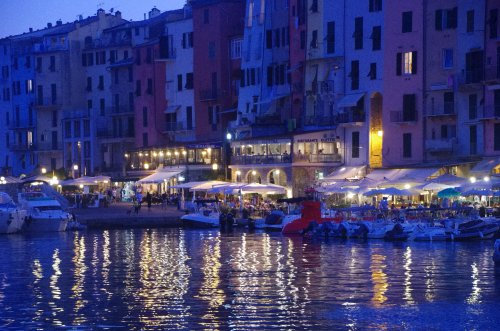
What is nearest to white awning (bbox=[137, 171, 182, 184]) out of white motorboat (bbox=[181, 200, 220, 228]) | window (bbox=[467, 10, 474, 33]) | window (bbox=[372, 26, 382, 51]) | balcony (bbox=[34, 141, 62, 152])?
white motorboat (bbox=[181, 200, 220, 228])

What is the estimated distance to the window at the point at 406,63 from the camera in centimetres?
7256

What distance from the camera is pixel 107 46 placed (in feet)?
361

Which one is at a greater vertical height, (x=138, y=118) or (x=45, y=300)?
(x=138, y=118)

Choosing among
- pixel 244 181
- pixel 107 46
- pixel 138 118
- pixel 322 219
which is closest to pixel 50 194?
pixel 244 181

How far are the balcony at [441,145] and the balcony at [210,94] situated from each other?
25607mm

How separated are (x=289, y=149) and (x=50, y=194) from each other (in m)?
17.8

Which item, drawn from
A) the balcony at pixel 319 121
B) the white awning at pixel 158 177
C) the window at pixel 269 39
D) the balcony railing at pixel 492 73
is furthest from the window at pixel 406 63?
the white awning at pixel 158 177

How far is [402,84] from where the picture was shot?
73312 millimetres

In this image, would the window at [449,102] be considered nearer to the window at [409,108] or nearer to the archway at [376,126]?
the window at [409,108]

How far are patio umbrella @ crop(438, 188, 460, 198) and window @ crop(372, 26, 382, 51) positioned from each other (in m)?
16.9

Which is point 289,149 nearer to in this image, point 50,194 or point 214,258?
point 50,194

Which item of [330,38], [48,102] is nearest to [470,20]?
[330,38]

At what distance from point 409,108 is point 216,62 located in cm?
2358

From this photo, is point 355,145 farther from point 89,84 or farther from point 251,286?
point 89,84
